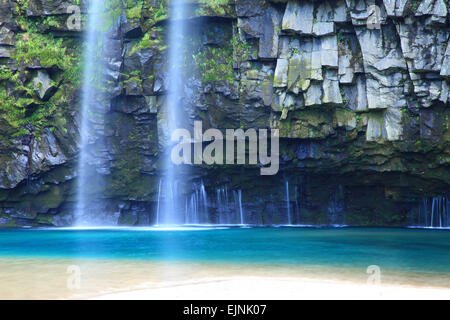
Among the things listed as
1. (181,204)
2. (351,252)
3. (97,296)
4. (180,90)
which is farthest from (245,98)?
(97,296)

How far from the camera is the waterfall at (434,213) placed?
2375 cm

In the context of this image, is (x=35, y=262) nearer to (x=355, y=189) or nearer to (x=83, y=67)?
(x=83, y=67)

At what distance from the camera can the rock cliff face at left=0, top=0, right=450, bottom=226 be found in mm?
21141

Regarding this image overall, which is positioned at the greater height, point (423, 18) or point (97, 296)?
point (423, 18)

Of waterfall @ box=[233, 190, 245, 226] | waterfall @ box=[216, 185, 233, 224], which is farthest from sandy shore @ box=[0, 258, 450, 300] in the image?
waterfall @ box=[233, 190, 245, 226]

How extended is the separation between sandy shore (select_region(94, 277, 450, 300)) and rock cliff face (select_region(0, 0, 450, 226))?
48.5ft

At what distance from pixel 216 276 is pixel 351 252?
5379 millimetres

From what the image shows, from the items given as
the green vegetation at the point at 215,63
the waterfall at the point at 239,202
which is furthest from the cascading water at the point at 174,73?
the waterfall at the point at 239,202

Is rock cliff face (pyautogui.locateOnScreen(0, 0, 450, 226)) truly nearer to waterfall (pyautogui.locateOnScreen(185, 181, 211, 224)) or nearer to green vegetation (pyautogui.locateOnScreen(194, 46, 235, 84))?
green vegetation (pyautogui.locateOnScreen(194, 46, 235, 84))

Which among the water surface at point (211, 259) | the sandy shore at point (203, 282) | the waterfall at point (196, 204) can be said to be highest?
the waterfall at point (196, 204)

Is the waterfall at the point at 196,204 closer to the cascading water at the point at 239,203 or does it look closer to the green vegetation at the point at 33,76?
the cascading water at the point at 239,203

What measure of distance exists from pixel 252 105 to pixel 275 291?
53.4ft

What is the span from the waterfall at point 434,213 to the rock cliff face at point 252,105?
1.00 feet
